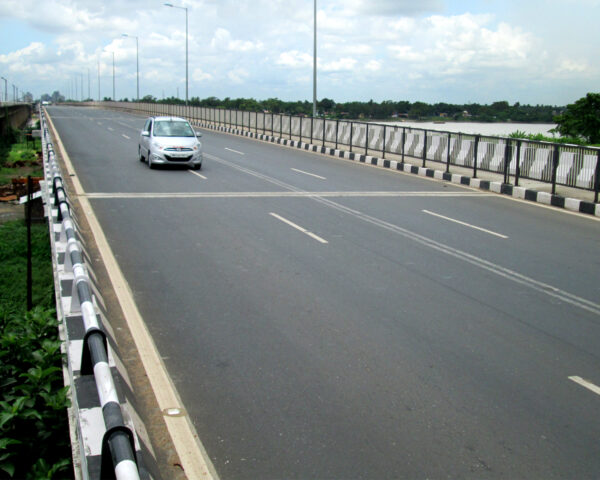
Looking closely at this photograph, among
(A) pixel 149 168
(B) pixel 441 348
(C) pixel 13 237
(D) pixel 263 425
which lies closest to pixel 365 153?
(A) pixel 149 168

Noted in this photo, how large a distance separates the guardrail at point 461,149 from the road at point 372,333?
3.39 meters

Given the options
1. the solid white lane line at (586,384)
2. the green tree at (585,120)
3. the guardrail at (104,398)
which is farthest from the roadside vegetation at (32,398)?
the green tree at (585,120)

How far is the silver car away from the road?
21.7 feet

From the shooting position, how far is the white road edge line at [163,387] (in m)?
4.11

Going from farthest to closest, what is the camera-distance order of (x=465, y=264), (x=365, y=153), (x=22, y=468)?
(x=365, y=153) < (x=465, y=264) < (x=22, y=468)

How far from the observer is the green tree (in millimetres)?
35062

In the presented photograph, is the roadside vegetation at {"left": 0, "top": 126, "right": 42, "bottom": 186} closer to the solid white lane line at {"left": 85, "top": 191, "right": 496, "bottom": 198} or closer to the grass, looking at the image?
the grass

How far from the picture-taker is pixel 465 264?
30.7ft

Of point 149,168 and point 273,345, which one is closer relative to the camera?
point 273,345

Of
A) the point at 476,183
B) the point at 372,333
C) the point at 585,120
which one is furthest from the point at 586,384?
the point at 585,120

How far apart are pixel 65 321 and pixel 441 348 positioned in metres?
3.35

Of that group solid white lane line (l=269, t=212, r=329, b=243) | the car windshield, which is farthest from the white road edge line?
the car windshield

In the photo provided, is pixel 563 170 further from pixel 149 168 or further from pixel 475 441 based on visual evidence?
pixel 475 441

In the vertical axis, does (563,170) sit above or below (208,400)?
above
